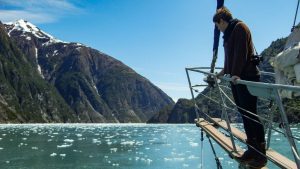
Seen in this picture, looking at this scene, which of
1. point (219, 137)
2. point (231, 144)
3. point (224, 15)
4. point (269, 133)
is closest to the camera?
point (269, 133)

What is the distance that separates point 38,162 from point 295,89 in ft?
144

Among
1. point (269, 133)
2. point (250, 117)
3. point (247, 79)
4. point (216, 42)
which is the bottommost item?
point (269, 133)

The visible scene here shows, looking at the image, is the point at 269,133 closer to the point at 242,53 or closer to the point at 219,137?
the point at 242,53

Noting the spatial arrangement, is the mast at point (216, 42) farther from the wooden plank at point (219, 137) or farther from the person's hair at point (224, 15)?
the wooden plank at point (219, 137)

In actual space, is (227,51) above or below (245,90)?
above

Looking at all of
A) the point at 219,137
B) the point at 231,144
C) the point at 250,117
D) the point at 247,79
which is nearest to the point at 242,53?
the point at 247,79

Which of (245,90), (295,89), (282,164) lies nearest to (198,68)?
(245,90)

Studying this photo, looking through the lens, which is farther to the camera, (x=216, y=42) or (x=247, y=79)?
(x=216, y=42)

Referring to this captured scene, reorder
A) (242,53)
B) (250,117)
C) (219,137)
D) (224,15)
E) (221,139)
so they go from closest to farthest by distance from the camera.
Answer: (242,53)
(250,117)
(224,15)
(221,139)
(219,137)

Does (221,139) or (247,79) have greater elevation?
(247,79)

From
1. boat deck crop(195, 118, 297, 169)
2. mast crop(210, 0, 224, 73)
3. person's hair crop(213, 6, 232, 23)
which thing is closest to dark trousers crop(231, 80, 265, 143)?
boat deck crop(195, 118, 297, 169)

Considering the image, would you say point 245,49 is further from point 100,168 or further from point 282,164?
point 100,168

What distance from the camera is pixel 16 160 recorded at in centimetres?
4619

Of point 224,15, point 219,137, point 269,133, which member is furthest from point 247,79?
point 219,137
